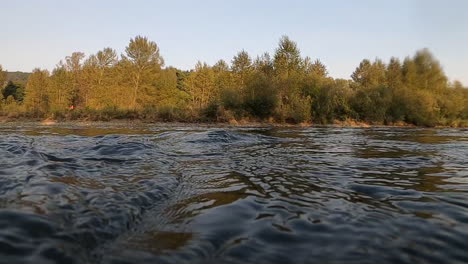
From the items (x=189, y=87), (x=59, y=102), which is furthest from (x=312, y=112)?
(x=59, y=102)

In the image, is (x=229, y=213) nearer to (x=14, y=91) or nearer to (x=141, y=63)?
(x=141, y=63)

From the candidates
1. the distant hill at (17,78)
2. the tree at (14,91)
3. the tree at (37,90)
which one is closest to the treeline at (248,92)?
the tree at (37,90)

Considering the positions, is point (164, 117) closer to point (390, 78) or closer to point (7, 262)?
point (7, 262)

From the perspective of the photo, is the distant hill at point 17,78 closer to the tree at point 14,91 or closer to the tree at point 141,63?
the tree at point 14,91

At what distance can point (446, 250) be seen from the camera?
100 inches

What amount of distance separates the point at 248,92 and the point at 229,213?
31658 mm

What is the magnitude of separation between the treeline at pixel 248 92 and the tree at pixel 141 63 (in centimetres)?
15

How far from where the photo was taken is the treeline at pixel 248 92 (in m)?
33.6

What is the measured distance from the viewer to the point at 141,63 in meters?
47.2

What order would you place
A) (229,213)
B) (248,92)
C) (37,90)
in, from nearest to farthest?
(229,213) < (248,92) < (37,90)

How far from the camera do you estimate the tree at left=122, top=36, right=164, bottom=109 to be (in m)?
45.9

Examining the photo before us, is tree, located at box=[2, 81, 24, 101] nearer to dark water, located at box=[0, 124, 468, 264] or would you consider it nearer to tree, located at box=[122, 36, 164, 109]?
tree, located at box=[122, 36, 164, 109]

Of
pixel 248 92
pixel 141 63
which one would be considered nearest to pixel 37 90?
pixel 141 63

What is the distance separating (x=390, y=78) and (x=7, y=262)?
53479mm
